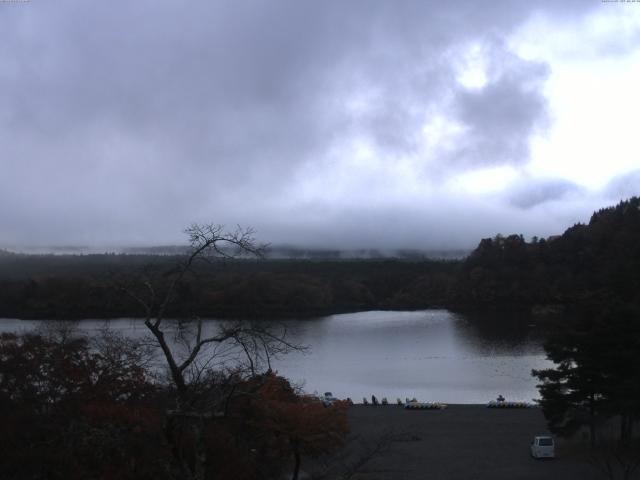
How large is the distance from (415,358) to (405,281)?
33516mm

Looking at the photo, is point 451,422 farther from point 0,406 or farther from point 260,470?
point 0,406

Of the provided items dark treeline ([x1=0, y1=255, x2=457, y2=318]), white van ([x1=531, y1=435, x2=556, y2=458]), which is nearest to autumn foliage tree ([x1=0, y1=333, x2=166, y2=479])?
dark treeline ([x1=0, y1=255, x2=457, y2=318])

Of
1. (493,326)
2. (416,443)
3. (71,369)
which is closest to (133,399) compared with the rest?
(71,369)

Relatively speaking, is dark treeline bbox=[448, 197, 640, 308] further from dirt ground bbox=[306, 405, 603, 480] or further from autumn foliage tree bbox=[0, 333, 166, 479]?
autumn foliage tree bbox=[0, 333, 166, 479]

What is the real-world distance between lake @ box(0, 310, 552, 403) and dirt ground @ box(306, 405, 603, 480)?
399 cm

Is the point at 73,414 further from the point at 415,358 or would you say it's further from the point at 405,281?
the point at 405,281

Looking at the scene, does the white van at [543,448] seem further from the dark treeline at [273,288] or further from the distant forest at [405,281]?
the distant forest at [405,281]

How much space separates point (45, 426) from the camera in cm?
584

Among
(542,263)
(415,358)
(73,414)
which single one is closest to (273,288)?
(415,358)

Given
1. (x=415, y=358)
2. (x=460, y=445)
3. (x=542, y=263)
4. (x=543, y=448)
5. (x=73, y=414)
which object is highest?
(x=542, y=263)

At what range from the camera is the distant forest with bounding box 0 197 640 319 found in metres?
34.5

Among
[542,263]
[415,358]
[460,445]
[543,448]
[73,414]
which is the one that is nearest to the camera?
[73,414]

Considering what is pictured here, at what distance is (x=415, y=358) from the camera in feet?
92.4

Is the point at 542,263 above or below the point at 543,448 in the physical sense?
above
